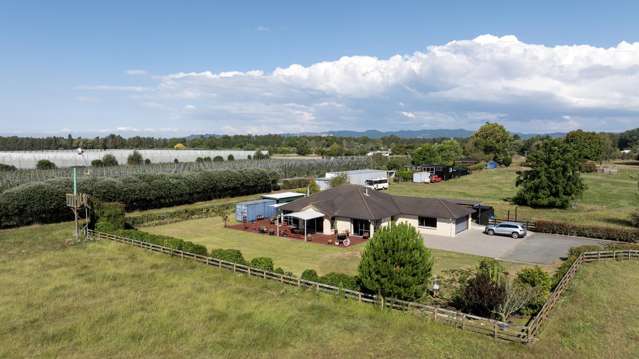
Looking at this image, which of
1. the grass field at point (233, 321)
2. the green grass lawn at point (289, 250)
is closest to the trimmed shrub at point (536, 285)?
the grass field at point (233, 321)

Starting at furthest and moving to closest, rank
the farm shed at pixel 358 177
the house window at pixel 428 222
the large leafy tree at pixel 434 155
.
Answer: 1. the large leafy tree at pixel 434 155
2. the farm shed at pixel 358 177
3. the house window at pixel 428 222

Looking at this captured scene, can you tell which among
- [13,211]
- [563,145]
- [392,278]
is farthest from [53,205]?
[563,145]

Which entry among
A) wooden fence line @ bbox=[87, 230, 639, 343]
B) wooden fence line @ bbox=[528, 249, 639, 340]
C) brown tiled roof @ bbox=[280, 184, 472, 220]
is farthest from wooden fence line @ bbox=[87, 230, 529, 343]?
brown tiled roof @ bbox=[280, 184, 472, 220]

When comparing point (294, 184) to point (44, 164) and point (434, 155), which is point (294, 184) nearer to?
point (44, 164)

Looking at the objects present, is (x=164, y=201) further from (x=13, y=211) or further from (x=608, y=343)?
(x=608, y=343)

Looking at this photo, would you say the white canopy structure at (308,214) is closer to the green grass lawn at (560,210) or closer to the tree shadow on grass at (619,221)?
the green grass lawn at (560,210)

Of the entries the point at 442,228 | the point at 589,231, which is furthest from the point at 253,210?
the point at 589,231

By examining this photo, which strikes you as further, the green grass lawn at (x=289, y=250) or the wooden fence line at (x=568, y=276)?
the green grass lawn at (x=289, y=250)
